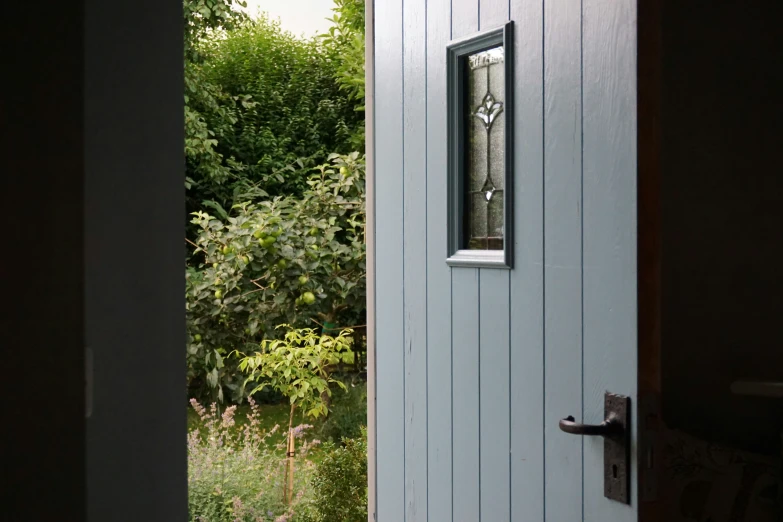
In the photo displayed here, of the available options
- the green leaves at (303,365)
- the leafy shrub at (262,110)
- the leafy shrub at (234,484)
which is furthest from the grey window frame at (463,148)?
the leafy shrub at (262,110)

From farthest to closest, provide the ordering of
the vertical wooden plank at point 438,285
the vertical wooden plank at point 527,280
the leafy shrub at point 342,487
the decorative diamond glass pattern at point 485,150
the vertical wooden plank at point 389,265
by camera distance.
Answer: the leafy shrub at point 342,487, the vertical wooden plank at point 389,265, the vertical wooden plank at point 438,285, the decorative diamond glass pattern at point 485,150, the vertical wooden plank at point 527,280

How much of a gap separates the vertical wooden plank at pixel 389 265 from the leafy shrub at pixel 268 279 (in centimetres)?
229

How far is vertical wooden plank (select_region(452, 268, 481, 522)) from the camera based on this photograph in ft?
5.59

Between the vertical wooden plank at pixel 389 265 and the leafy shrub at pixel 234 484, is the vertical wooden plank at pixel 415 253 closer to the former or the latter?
the vertical wooden plank at pixel 389 265

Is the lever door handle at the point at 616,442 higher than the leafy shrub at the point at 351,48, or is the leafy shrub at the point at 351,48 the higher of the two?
the leafy shrub at the point at 351,48

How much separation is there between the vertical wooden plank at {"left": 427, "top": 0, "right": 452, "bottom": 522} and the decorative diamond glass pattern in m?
0.07

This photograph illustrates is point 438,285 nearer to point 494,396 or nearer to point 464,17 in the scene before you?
point 494,396

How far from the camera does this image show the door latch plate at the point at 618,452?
1.32 metres

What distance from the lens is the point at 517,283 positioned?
158cm
